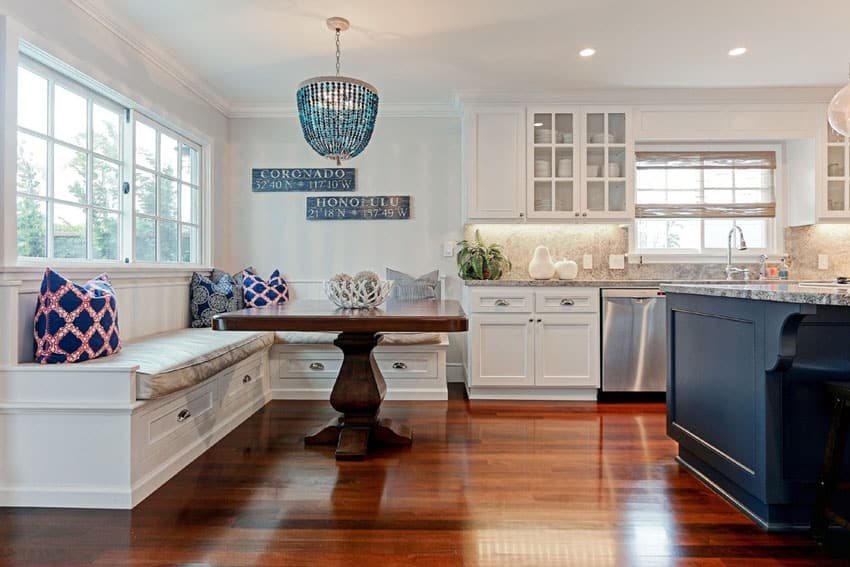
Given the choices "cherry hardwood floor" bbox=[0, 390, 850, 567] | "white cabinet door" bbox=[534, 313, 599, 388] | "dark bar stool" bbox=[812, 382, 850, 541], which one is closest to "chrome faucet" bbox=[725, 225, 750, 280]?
"white cabinet door" bbox=[534, 313, 599, 388]

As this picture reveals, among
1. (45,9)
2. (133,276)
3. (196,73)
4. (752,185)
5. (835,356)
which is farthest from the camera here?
(752,185)

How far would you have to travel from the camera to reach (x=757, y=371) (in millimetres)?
1863

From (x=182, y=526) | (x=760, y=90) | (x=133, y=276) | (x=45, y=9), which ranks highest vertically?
(x=760, y=90)

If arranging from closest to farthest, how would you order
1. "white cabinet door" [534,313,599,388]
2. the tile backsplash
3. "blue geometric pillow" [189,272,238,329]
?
"blue geometric pillow" [189,272,238,329] < "white cabinet door" [534,313,599,388] < the tile backsplash

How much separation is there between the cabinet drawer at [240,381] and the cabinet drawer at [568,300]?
2083 mm

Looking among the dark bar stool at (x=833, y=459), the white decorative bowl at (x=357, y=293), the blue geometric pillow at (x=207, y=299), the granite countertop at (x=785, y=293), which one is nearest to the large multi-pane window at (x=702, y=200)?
the granite countertop at (x=785, y=293)

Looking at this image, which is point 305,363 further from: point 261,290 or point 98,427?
point 98,427

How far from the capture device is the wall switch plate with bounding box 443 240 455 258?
4.41 metres

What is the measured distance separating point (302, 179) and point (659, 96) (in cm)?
301

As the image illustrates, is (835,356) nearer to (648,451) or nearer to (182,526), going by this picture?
(648,451)

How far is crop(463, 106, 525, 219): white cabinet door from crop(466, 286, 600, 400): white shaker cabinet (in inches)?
28.4

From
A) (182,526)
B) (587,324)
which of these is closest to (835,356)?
(587,324)

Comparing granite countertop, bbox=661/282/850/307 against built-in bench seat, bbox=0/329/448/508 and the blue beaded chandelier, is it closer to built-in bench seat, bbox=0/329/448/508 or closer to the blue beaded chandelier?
the blue beaded chandelier

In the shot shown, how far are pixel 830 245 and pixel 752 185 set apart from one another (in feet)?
2.58
